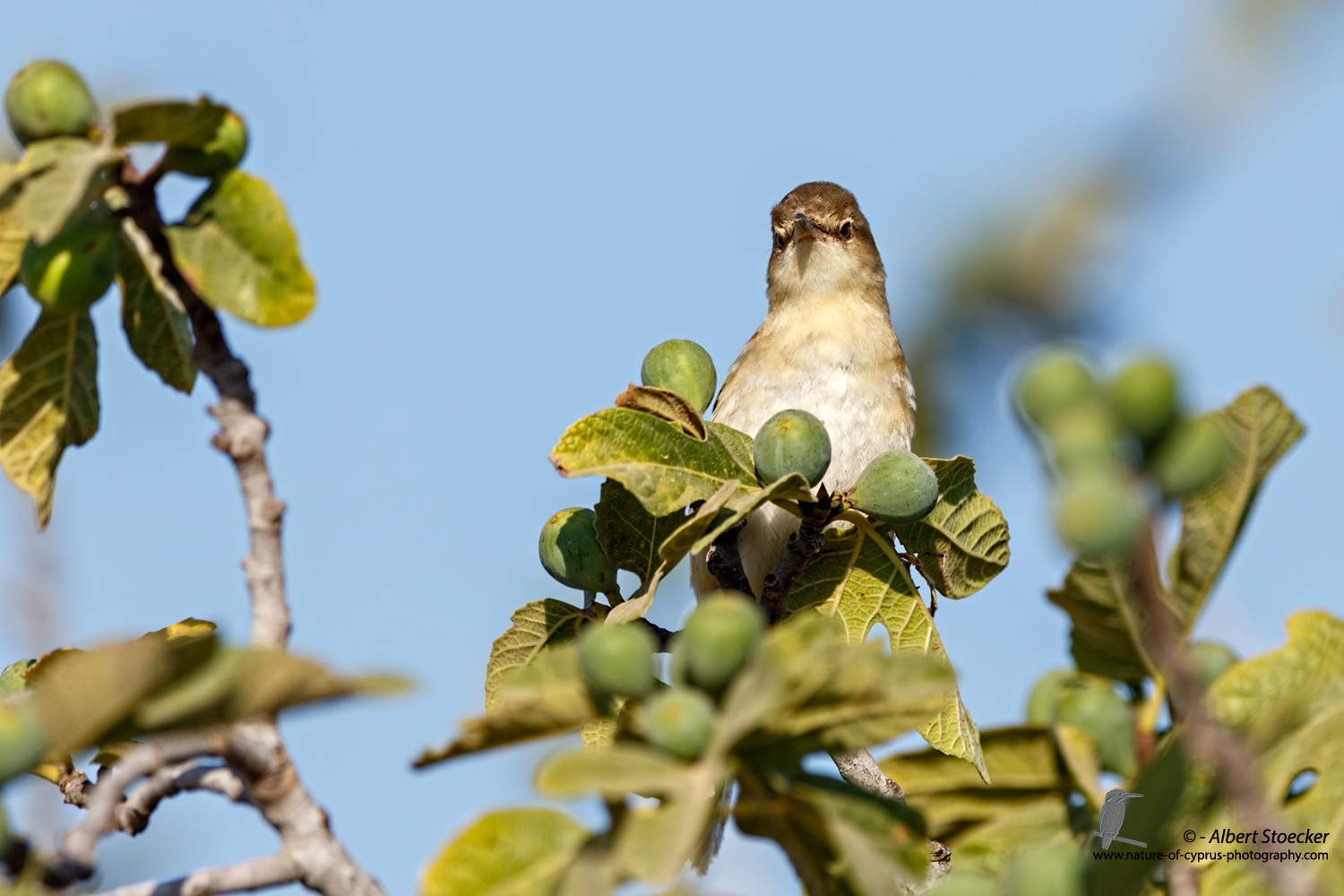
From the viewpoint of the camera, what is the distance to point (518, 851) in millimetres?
1852

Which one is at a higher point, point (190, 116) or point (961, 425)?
point (961, 425)

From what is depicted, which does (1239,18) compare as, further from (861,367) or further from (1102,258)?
(861,367)

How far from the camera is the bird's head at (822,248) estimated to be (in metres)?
6.77

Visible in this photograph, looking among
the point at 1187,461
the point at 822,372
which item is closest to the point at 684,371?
the point at 1187,461

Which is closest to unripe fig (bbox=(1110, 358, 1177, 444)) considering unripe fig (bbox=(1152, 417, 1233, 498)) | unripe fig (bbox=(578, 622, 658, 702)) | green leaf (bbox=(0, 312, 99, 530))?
unripe fig (bbox=(1152, 417, 1233, 498))

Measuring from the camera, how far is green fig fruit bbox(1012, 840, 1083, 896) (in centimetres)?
162

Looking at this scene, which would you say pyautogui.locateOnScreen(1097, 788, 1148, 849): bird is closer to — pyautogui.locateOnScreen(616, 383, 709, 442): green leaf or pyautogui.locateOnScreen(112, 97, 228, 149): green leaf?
pyautogui.locateOnScreen(616, 383, 709, 442): green leaf

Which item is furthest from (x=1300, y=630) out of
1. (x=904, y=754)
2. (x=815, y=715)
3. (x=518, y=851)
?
(x=518, y=851)

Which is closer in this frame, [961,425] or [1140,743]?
[1140,743]

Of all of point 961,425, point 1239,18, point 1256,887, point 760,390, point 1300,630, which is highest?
point 1239,18

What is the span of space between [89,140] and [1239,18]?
13.0 meters

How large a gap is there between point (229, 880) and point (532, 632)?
1376mm

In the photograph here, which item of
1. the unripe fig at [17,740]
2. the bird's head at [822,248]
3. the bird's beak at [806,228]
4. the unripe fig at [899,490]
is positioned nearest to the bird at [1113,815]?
the unripe fig at [17,740]

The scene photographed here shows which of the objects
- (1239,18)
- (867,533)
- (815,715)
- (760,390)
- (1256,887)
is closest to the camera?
(815,715)
